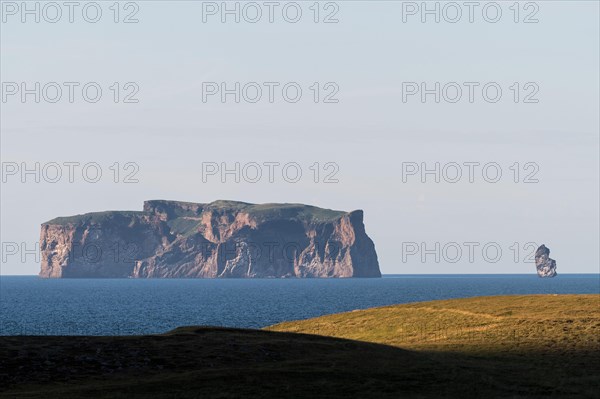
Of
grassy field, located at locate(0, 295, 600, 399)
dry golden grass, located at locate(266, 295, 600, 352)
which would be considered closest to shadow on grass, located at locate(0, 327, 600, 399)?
grassy field, located at locate(0, 295, 600, 399)

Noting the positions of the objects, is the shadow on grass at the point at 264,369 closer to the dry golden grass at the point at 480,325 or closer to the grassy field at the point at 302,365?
the grassy field at the point at 302,365

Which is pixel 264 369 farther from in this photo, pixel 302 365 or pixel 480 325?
pixel 480 325

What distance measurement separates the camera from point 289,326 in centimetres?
10156

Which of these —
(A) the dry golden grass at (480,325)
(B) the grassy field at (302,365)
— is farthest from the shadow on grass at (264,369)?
(A) the dry golden grass at (480,325)

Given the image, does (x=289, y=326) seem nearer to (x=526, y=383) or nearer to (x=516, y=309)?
(x=516, y=309)

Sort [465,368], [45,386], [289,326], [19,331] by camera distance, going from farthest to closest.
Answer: [19,331], [289,326], [465,368], [45,386]

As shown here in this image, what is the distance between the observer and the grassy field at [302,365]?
1986 inches

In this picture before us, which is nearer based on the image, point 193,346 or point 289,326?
point 193,346

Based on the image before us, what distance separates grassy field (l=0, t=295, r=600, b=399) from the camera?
165 ft

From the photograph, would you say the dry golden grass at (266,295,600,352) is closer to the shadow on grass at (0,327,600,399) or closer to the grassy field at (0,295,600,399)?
the grassy field at (0,295,600,399)

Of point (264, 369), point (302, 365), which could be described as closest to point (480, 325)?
point (302, 365)

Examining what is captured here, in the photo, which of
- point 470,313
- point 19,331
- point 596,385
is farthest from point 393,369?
point 19,331

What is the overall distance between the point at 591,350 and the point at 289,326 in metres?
39.7

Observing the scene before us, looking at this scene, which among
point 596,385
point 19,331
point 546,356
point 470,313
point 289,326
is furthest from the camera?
point 19,331
